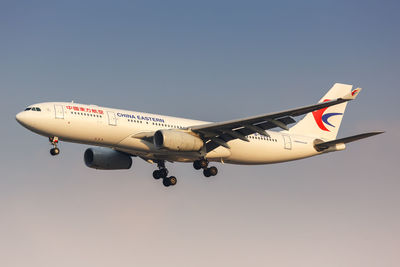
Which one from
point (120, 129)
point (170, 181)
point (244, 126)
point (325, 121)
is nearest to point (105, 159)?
point (170, 181)

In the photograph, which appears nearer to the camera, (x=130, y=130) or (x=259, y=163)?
(x=130, y=130)

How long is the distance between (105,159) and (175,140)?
7.46 meters

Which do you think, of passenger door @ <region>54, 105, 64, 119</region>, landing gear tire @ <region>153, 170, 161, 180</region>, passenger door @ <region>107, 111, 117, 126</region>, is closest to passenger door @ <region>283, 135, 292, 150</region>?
landing gear tire @ <region>153, 170, 161, 180</region>

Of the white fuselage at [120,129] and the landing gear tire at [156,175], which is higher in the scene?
the white fuselage at [120,129]

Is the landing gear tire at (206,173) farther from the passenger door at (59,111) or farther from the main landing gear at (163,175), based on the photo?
the passenger door at (59,111)

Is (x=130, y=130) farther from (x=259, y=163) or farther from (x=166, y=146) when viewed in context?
(x=259, y=163)

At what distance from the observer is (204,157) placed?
4544 cm

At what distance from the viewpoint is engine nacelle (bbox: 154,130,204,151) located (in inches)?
1652

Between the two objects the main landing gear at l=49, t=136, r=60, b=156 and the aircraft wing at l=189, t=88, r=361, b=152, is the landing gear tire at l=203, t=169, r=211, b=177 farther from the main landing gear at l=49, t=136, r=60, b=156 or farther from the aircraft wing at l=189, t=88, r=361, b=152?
the main landing gear at l=49, t=136, r=60, b=156

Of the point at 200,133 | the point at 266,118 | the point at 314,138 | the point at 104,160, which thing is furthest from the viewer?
the point at 314,138

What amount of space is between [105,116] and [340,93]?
21514mm

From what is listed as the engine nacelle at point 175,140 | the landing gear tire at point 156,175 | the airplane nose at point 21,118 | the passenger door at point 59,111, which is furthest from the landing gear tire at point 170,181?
the airplane nose at point 21,118

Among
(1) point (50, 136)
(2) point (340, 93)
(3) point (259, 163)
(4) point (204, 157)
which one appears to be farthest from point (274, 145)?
(1) point (50, 136)

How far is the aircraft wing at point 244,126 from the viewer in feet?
132
